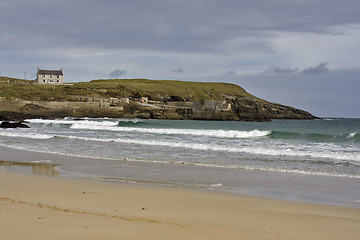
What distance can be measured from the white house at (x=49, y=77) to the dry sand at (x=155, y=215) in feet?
332

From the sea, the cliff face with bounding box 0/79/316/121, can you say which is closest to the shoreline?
the sea

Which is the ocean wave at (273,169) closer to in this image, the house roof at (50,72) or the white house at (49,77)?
the white house at (49,77)

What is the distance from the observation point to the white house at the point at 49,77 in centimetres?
10581

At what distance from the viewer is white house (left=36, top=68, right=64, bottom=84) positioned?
106 meters

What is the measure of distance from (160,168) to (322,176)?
5.61m

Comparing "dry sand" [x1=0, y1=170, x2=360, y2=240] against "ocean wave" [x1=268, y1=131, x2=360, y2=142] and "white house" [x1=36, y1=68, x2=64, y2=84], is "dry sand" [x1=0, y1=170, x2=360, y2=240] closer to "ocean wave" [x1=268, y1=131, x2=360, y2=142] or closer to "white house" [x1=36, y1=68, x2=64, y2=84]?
"ocean wave" [x1=268, y1=131, x2=360, y2=142]

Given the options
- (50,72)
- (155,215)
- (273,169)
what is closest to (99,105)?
(50,72)

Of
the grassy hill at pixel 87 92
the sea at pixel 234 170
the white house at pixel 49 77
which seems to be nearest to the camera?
the sea at pixel 234 170

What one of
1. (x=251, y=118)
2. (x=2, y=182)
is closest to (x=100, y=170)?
(x=2, y=182)

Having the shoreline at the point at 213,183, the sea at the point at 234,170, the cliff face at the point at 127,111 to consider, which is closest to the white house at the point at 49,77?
the cliff face at the point at 127,111

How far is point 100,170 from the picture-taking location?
45.1 ft

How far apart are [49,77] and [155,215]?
105670mm

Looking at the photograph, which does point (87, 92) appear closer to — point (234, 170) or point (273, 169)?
point (234, 170)

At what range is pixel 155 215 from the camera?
7211 millimetres
